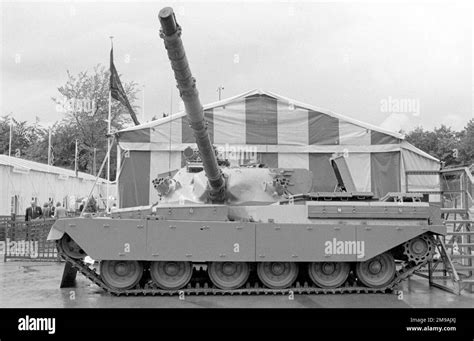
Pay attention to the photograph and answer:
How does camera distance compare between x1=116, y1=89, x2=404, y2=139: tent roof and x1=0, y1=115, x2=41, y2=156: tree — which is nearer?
x1=116, y1=89, x2=404, y2=139: tent roof

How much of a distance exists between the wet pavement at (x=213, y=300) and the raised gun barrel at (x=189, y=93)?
2609 mm

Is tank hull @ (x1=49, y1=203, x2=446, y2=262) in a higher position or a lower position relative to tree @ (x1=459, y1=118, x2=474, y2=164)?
lower

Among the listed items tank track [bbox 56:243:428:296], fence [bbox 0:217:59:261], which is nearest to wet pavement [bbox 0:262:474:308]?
tank track [bbox 56:243:428:296]

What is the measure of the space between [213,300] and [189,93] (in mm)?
4194

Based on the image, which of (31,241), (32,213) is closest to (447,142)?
(32,213)

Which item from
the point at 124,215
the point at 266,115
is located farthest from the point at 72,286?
the point at 266,115

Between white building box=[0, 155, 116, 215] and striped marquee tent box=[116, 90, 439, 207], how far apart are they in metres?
9.51

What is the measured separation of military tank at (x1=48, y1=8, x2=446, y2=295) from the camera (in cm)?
1142

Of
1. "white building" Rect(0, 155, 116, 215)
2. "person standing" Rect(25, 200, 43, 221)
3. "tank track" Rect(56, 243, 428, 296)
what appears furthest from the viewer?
"white building" Rect(0, 155, 116, 215)

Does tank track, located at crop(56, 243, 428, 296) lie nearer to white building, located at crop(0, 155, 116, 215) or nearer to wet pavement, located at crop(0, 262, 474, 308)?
wet pavement, located at crop(0, 262, 474, 308)

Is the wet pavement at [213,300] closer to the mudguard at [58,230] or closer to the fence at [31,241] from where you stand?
the mudguard at [58,230]

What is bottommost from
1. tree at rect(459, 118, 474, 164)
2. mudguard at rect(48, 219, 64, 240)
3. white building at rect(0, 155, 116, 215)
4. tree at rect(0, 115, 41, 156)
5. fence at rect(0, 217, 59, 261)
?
fence at rect(0, 217, 59, 261)
